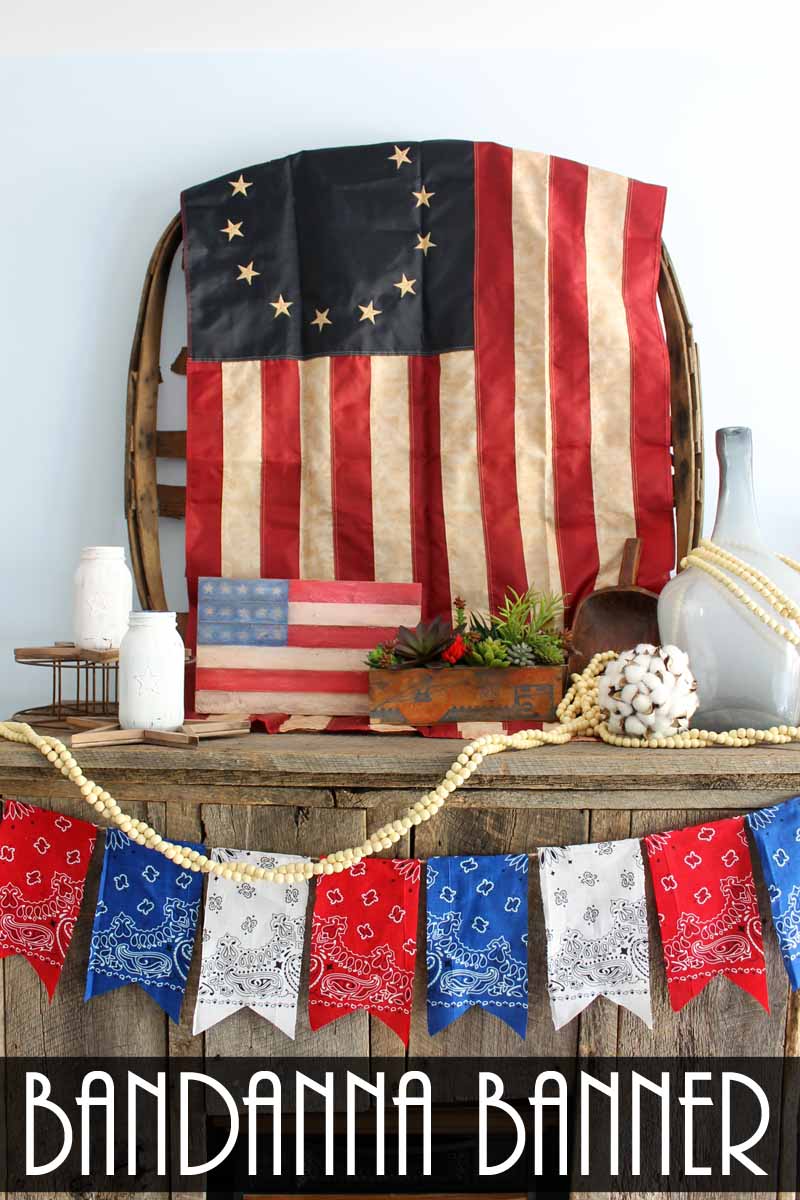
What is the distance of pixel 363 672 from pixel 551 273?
0.68 metres

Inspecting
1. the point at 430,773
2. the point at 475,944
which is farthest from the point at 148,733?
the point at 475,944

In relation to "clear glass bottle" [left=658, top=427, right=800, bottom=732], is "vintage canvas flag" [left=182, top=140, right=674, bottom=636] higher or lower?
higher

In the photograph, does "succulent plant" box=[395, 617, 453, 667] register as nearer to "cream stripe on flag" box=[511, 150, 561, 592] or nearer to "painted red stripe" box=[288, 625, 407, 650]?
"painted red stripe" box=[288, 625, 407, 650]

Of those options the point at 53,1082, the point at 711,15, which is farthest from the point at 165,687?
the point at 711,15

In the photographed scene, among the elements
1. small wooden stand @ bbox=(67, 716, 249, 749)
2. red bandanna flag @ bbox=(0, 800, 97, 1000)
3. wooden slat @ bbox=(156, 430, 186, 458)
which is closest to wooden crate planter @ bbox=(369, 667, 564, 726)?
small wooden stand @ bbox=(67, 716, 249, 749)

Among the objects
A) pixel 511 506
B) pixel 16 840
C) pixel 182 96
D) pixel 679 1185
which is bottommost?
pixel 679 1185

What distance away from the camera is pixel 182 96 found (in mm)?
1498

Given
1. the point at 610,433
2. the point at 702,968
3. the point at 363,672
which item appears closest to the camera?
the point at 702,968

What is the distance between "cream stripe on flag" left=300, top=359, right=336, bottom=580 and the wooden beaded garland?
451 millimetres

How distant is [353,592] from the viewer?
1.33 meters

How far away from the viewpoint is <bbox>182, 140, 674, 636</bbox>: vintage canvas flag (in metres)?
1.42

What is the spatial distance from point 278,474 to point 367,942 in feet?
2.35

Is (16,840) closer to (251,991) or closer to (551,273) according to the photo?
(251,991)

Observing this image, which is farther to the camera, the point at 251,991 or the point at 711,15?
the point at 711,15
